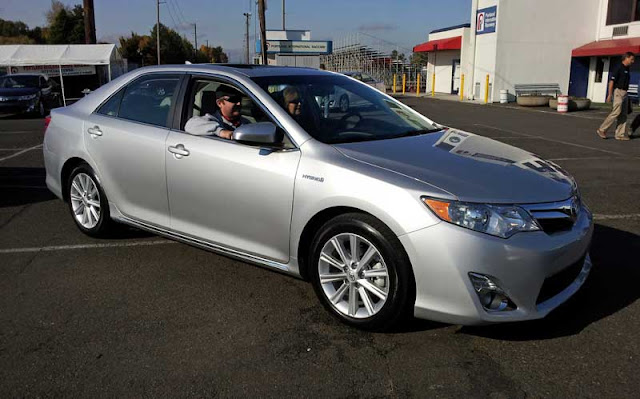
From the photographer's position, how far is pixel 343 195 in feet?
11.0

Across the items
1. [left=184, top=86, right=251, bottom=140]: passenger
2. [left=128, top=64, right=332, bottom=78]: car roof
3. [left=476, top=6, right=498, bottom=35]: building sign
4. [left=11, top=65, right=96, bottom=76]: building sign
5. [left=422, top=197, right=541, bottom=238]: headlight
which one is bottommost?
[left=422, top=197, right=541, bottom=238]: headlight

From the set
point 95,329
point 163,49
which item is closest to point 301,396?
point 95,329

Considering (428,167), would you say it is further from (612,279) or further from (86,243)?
(86,243)

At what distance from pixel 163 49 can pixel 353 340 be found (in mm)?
84761

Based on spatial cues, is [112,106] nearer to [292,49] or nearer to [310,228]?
[310,228]

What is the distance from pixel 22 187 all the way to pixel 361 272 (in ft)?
20.7

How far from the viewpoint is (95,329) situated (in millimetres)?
3531

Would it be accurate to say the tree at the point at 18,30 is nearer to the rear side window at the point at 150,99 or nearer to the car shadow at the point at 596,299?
the rear side window at the point at 150,99

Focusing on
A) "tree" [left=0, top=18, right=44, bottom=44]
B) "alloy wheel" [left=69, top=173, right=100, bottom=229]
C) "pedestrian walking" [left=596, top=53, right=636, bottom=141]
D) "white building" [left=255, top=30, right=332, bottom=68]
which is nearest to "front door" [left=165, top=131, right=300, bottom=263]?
"alloy wheel" [left=69, top=173, right=100, bottom=229]

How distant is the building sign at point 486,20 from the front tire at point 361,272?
28182mm

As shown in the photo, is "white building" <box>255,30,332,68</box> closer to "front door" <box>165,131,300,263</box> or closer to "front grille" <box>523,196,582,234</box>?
"front door" <box>165,131,300,263</box>

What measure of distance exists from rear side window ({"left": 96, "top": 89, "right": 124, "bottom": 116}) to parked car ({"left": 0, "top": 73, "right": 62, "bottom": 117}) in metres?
16.9

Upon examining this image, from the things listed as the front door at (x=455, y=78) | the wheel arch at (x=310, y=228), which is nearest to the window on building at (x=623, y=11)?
the front door at (x=455, y=78)

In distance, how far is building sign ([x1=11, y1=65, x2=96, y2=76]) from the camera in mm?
31500
